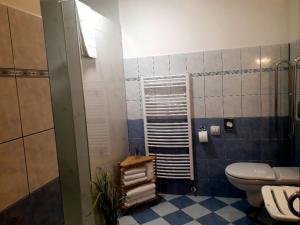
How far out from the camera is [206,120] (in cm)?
264

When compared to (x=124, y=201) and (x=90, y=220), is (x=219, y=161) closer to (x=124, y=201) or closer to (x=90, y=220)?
(x=124, y=201)

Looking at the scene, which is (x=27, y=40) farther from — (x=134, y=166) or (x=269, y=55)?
(x=269, y=55)

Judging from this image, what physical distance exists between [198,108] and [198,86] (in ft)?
0.79

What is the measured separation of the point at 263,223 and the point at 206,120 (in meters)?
1.09

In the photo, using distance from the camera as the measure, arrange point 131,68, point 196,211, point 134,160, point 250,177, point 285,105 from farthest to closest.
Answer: point 131,68 < point 134,160 < point 196,211 < point 250,177 < point 285,105

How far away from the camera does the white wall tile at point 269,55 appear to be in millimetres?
2344

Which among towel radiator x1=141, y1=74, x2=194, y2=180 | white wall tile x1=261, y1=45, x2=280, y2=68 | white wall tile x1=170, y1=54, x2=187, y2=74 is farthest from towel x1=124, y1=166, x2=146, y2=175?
white wall tile x1=261, y1=45, x2=280, y2=68

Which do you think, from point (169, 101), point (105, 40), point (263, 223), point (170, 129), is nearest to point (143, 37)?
point (105, 40)

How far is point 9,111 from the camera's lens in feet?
3.13

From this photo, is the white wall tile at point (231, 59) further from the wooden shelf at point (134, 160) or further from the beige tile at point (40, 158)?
the beige tile at point (40, 158)

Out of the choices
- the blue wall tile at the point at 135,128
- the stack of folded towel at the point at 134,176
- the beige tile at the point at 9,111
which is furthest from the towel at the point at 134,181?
the beige tile at the point at 9,111

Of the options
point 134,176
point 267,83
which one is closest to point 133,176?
point 134,176

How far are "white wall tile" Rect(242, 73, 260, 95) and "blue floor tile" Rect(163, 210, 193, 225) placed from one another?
1.37 metres

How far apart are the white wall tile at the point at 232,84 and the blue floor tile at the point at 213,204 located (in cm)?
116
